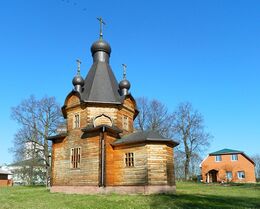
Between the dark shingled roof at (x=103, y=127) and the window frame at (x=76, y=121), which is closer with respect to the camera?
the dark shingled roof at (x=103, y=127)

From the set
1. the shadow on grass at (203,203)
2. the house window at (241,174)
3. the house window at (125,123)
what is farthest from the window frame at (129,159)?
the house window at (241,174)

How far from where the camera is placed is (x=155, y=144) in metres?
19.2

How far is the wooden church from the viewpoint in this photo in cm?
1902

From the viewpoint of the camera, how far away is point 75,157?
21.4m

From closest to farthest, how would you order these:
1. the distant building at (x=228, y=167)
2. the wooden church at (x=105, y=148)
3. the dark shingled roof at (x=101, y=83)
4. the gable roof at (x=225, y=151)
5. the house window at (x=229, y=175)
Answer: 1. the wooden church at (x=105, y=148)
2. the dark shingled roof at (x=101, y=83)
3. the distant building at (x=228, y=167)
4. the house window at (x=229, y=175)
5. the gable roof at (x=225, y=151)

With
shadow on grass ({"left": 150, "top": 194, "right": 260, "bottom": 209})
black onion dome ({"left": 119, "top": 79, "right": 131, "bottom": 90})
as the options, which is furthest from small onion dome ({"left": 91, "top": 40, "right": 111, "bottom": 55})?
shadow on grass ({"left": 150, "top": 194, "right": 260, "bottom": 209})

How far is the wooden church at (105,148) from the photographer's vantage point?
62.4 ft

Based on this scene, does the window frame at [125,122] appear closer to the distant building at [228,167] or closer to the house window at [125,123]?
the house window at [125,123]

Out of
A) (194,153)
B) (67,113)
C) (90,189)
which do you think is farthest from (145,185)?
(194,153)

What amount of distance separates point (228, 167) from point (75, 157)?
30158 millimetres

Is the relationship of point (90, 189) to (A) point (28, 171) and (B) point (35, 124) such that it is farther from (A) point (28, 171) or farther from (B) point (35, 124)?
(A) point (28, 171)

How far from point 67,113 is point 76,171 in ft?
17.2

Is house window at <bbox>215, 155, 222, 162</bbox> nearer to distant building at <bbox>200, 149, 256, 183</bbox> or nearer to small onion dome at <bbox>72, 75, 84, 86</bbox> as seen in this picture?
distant building at <bbox>200, 149, 256, 183</bbox>

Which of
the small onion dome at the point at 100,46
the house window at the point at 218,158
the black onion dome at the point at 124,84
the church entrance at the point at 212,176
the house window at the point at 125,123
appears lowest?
the church entrance at the point at 212,176
